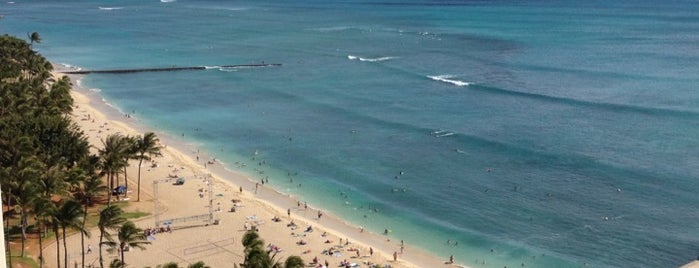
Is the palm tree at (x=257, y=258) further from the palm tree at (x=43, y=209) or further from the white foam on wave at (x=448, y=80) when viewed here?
the white foam on wave at (x=448, y=80)

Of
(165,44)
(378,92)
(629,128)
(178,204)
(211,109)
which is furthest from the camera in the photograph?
(165,44)

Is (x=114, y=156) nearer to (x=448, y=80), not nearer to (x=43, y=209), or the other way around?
(x=43, y=209)

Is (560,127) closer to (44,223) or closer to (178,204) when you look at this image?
(178,204)

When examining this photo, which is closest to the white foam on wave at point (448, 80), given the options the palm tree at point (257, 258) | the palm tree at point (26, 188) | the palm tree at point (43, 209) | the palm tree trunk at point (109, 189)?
the palm tree trunk at point (109, 189)

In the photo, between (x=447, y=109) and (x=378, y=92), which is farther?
(x=378, y=92)

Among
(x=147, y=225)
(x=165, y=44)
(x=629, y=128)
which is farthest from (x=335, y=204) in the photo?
(x=165, y=44)

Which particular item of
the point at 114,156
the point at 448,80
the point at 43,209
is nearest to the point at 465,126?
the point at 448,80

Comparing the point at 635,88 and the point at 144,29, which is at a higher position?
the point at 144,29

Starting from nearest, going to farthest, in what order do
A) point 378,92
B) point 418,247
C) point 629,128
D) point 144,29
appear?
point 418,247, point 629,128, point 378,92, point 144,29

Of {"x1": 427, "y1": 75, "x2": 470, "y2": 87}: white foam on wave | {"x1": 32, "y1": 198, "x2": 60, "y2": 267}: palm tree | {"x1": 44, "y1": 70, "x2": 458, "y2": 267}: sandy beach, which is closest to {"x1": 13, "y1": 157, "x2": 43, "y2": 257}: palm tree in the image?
{"x1": 32, "y1": 198, "x2": 60, "y2": 267}: palm tree
